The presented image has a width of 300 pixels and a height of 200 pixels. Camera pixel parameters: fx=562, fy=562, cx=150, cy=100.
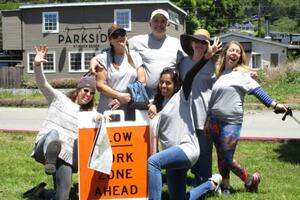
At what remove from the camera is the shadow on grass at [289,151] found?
945 centimetres

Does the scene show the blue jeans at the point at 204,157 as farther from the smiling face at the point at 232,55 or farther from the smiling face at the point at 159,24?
the smiling face at the point at 159,24

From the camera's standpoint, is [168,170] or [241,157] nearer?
[168,170]

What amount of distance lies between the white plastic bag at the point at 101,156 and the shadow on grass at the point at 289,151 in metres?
4.41

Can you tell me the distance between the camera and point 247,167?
8906 mm

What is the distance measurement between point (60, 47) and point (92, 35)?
2677mm

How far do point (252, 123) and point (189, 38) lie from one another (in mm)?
10008

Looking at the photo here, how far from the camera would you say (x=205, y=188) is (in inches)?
245

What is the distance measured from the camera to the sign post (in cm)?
592

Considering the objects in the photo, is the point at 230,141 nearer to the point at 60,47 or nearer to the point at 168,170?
the point at 168,170

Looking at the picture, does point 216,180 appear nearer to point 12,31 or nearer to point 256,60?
point 12,31

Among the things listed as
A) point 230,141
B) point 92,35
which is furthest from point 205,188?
point 92,35

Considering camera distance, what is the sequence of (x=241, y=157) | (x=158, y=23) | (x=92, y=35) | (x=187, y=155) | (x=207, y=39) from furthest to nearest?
(x=92, y=35)
(x=241, y=157)
(x=158, y=23)
(x=207, y=39)
(x=187, y=155)

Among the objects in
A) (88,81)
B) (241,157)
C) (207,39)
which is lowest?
(241,157)

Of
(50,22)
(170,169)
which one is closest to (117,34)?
(170,169)
